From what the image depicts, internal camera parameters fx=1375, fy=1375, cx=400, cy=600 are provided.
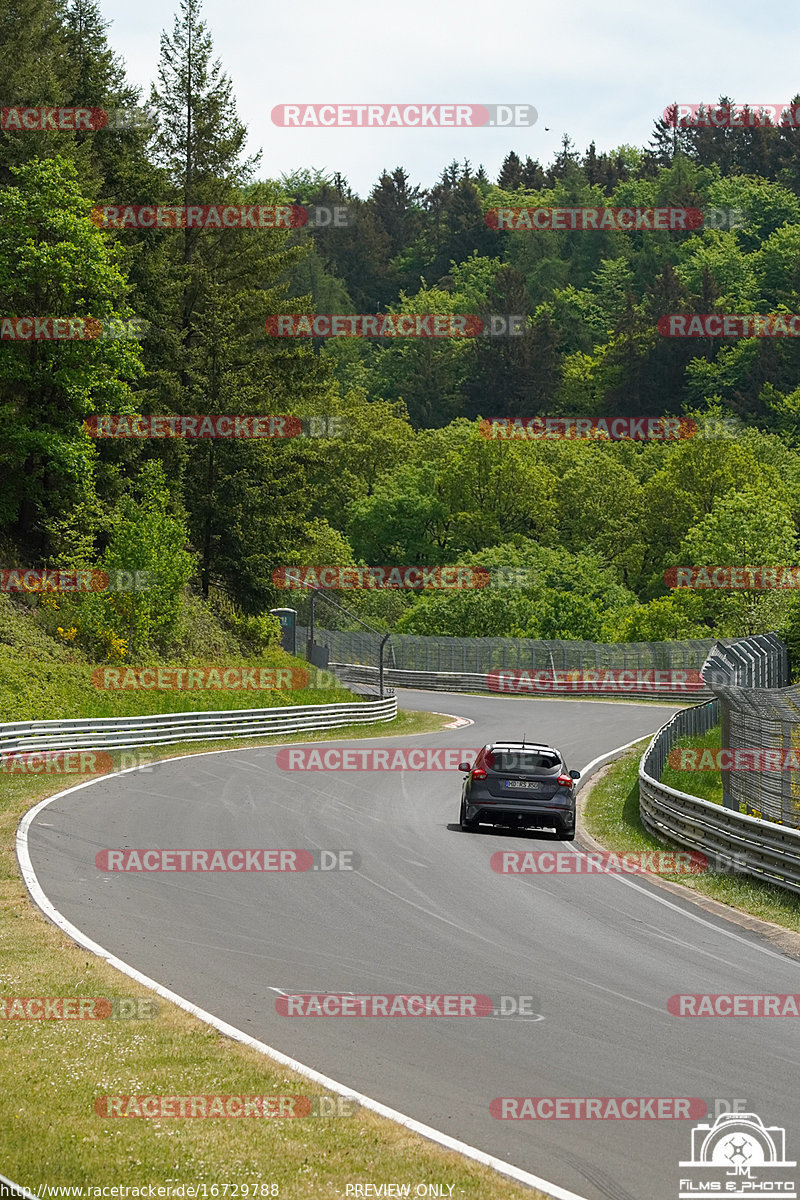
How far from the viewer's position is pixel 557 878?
17.0 metres

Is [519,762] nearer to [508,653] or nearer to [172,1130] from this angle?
[172,1130]

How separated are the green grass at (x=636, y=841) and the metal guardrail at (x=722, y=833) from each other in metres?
0.20

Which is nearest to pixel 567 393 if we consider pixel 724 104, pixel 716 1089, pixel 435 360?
pixel 435 360

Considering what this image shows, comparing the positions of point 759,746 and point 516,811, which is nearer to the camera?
point 759,746

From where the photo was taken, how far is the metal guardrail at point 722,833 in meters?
15.9

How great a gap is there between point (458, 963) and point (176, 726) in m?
24.3

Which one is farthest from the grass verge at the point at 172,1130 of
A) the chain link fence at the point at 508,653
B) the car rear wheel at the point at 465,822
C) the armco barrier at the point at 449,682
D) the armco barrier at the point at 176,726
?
the chain link fence at the point at 508,653

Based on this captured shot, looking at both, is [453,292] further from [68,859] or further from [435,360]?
[68,859]

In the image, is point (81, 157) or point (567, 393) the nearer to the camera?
point (81, 157)

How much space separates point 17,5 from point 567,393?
8981cm

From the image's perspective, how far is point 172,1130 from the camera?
23.0 ft

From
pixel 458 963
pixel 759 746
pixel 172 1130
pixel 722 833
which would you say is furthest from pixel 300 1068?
pixel 759 746

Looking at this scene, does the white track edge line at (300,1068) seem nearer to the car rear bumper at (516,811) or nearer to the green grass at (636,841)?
the green grass at (636,841)

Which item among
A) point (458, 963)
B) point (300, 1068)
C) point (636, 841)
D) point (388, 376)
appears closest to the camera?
point (300, 1068)
